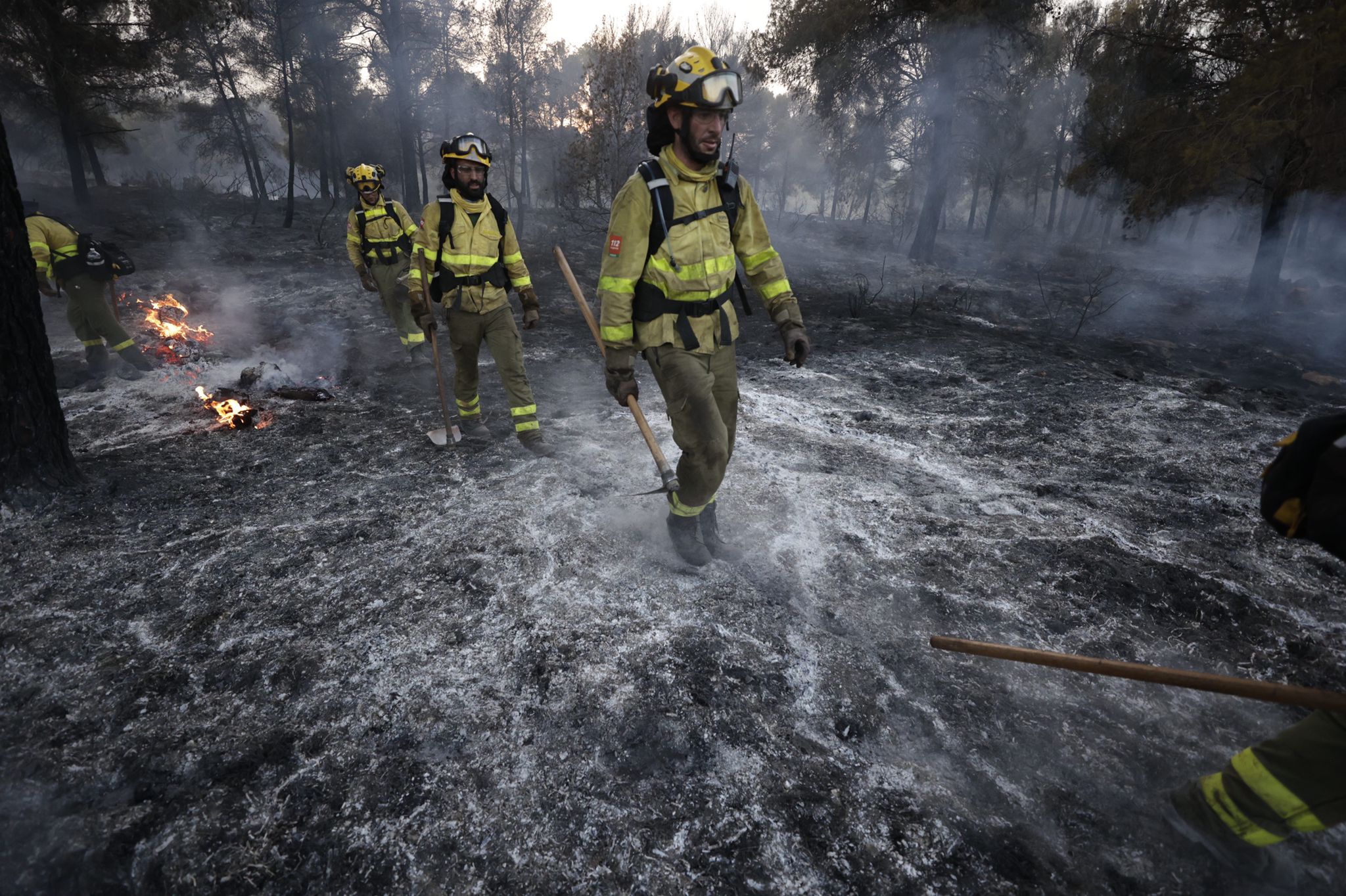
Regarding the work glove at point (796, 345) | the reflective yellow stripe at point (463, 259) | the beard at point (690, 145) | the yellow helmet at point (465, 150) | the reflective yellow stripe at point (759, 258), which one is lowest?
the work glove at point (796, 345)

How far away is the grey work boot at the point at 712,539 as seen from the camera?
3451 millimetres

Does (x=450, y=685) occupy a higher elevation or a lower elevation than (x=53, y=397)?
lower

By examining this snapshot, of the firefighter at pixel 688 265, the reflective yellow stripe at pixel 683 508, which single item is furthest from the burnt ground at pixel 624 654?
the firefighter at pixel 688 265

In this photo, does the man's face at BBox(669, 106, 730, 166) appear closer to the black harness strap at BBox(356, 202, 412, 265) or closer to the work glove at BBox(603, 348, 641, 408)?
the work glove at BBox(603, 348, 641, 408)

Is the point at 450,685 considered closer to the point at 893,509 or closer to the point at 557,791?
the point at 557,791

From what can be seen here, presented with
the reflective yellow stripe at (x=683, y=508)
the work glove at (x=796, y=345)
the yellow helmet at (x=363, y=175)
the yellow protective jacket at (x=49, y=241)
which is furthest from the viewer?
the yellow helmet at (x=363, y=175)

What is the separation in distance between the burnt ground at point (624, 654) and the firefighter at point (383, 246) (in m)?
1.83

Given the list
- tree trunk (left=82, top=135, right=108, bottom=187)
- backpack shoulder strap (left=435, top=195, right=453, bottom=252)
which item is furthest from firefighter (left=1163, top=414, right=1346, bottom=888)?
tree trunk (left=82, top=135, right=108, bottom=187)

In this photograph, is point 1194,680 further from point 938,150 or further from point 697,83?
point 938,150

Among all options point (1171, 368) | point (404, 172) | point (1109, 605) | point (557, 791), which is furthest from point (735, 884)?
point (404, 172)

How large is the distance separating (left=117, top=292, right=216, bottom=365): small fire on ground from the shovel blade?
4.20m

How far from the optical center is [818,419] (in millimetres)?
5711

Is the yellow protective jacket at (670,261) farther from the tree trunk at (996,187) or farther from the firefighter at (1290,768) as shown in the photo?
the tree trunk at (996,187)

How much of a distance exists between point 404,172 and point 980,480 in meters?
18.5
